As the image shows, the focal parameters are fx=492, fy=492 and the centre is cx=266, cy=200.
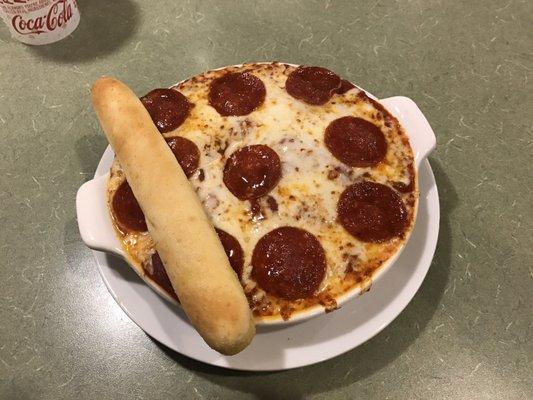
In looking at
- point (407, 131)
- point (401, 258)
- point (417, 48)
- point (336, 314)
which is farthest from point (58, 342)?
point (417, 48)

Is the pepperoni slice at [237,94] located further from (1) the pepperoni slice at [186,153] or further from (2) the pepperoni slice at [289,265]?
(2) the pepperoni slice at [289,265]

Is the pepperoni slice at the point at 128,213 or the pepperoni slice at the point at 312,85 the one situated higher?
the pepperoni slice at the point at 312,85

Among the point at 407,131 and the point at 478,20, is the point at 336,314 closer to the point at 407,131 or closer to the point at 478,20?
the point at 407,131

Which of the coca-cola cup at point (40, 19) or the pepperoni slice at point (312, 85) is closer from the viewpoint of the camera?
the pepperoni slice at point (312, 85)

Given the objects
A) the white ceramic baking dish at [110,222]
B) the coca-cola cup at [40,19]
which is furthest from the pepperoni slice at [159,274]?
the coca-cola cup at [40,19]

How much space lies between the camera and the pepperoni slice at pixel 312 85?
156cm

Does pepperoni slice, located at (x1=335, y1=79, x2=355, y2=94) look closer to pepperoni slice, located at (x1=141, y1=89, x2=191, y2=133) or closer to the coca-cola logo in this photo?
pepperoni slice, located at (x1=141, y1=89, x2=191, y2=133)

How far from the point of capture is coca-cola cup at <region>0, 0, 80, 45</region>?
198 cm

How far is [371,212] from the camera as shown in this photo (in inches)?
53.4

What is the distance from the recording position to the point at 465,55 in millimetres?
2182

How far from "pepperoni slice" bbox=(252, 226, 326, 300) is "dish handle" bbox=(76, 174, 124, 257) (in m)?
0.39

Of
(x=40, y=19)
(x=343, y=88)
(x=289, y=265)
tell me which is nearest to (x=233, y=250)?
(x=289, y=265)

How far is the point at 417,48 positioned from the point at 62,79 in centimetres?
157

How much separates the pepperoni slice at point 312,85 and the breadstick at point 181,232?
471 millimetres
